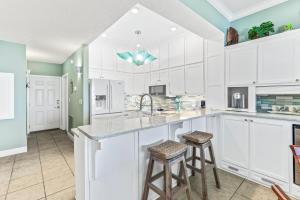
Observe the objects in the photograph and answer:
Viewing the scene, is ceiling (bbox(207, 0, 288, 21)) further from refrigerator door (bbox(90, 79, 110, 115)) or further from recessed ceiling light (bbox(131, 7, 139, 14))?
refrigerator door (bbox(90, 79, 110, 115))

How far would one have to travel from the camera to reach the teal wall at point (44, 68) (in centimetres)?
543

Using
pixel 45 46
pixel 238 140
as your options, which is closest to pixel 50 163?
pixel 45 46

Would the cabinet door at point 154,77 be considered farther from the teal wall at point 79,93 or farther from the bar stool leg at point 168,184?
the bar stool leg at point 168,184

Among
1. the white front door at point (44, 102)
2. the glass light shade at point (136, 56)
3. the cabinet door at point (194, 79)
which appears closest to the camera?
the glass light shade at point (136, 56)

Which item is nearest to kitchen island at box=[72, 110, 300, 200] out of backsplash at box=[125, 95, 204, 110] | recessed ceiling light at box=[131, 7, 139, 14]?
backsplash at box=[125, 95, 204, 110]

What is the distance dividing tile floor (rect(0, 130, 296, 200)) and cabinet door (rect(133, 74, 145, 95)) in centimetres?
253

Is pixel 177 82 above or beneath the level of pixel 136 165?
above

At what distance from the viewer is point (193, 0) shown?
6.48 feet

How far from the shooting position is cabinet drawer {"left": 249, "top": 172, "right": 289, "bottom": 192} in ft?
6.59

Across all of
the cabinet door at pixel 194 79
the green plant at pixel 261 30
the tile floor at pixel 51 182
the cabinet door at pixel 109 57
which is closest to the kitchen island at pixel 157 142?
the tile floor at pixel 51 182

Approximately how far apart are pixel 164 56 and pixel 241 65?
200cm

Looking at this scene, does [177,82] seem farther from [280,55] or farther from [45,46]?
[45,46]

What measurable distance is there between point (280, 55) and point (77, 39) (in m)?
3.95

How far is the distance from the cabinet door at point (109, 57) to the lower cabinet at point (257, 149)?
319 centimetres
